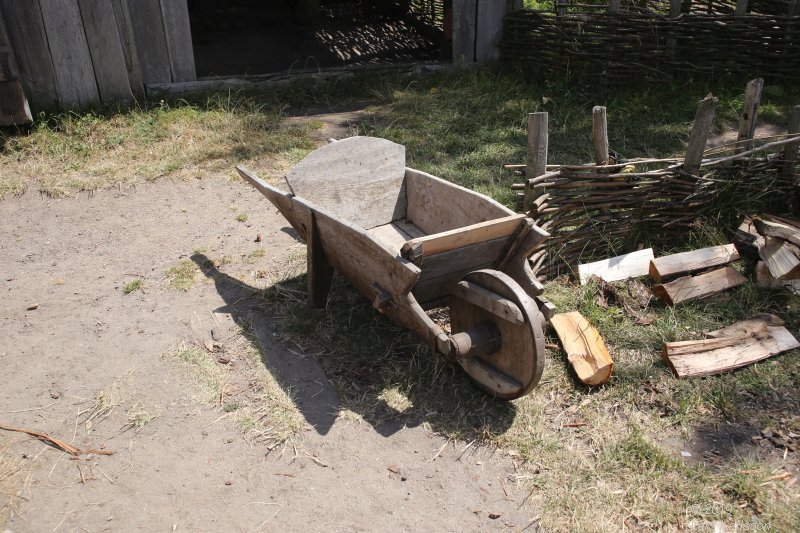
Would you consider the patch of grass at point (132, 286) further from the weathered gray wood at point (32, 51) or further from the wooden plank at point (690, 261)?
the wooden plank at point (690, 261)

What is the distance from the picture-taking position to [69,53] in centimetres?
657

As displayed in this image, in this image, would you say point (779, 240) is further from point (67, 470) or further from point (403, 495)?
point (67, 470)

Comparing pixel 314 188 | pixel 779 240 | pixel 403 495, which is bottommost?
pixel 403 495

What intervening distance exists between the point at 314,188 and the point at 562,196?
5.23ft

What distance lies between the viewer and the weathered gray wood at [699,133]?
178 inches

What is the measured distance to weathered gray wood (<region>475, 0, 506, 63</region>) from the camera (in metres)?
8.33

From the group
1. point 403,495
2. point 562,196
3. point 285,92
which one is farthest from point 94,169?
point 403,495

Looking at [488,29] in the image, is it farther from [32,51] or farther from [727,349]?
[727,349]

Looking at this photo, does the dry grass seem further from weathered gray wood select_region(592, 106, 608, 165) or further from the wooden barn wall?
weathered gray wood select_region(592, 106, 608, 165)

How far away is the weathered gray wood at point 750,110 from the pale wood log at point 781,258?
0.89 metres

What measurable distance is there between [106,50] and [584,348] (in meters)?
5.47

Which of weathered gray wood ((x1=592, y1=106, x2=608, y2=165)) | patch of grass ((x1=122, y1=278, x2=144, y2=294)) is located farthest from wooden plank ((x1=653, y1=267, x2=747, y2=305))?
patch of grass ((x1=122, y1=278, x2=144, y2=294))

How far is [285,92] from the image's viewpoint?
300 inches

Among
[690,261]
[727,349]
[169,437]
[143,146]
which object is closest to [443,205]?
[690,261]
